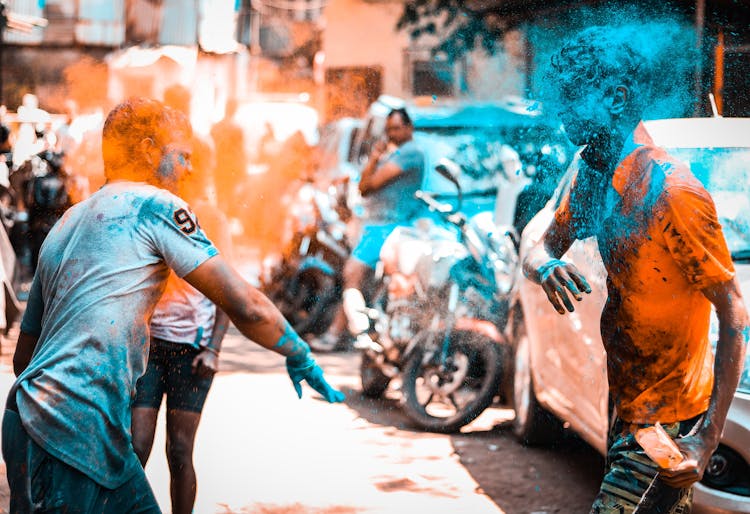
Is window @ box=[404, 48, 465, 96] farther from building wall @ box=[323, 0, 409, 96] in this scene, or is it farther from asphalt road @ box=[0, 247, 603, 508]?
asphalt road @ box=[0, 247, 603, 508]

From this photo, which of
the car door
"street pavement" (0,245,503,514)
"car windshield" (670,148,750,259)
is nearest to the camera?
"car windshield" (670,148,750,259)

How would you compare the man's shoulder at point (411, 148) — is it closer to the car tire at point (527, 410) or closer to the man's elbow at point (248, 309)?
the car tire at point (527, 410)

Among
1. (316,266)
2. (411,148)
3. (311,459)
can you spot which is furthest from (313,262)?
(311,459)

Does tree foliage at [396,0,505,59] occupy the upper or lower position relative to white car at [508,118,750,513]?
upper

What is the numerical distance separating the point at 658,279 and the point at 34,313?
165 centimetres

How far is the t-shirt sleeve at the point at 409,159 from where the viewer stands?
26.0 feet

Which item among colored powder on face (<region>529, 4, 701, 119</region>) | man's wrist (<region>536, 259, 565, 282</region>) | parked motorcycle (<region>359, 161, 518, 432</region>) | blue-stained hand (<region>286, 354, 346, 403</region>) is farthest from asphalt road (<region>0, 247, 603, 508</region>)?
man's wrist (<region>536, 259, 565, 282</region>)

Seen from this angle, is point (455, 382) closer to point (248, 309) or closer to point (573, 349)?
point (573, 349)

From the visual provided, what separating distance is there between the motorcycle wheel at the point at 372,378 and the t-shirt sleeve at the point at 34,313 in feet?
14.7

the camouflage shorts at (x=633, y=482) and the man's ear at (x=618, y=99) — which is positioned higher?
the man's ear at (x=618, y=99)

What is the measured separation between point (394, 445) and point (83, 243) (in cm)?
376

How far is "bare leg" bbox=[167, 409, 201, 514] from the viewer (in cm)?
422

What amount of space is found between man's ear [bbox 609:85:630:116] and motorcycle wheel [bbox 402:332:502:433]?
3.77 meters

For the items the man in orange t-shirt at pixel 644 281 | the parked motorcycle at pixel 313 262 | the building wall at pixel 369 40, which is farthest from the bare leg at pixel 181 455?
the building wall at pixel 369 40
